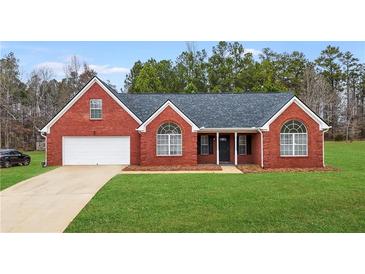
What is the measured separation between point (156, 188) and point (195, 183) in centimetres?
197

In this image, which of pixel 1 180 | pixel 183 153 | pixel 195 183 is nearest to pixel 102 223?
pixel 195 183

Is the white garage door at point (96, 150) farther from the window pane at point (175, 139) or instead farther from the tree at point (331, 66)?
the tree at point (331, 66)

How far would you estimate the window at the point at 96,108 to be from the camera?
75.7 ft

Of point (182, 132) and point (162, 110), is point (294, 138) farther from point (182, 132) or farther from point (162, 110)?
point (162, 110)

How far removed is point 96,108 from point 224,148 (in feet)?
31.4

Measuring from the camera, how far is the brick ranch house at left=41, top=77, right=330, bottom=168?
2006 cm

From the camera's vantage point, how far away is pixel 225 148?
2384cm

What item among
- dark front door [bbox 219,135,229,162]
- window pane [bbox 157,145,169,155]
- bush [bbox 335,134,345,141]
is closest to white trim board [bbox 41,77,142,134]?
window pane [bbox 157,145,169,155]

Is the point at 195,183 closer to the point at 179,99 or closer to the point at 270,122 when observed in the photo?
the point at 270,122

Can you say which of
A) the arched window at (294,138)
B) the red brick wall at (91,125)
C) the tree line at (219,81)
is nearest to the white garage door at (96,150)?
the red brick wall at (91,125)

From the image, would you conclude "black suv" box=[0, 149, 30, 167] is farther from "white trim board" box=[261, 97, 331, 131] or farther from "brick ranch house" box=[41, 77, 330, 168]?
"white trim board" box=[261, 97, 331, 131]

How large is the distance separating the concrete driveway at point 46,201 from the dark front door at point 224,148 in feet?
31.0

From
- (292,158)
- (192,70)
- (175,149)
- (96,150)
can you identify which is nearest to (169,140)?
(175,149)

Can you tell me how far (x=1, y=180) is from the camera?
15.6m
